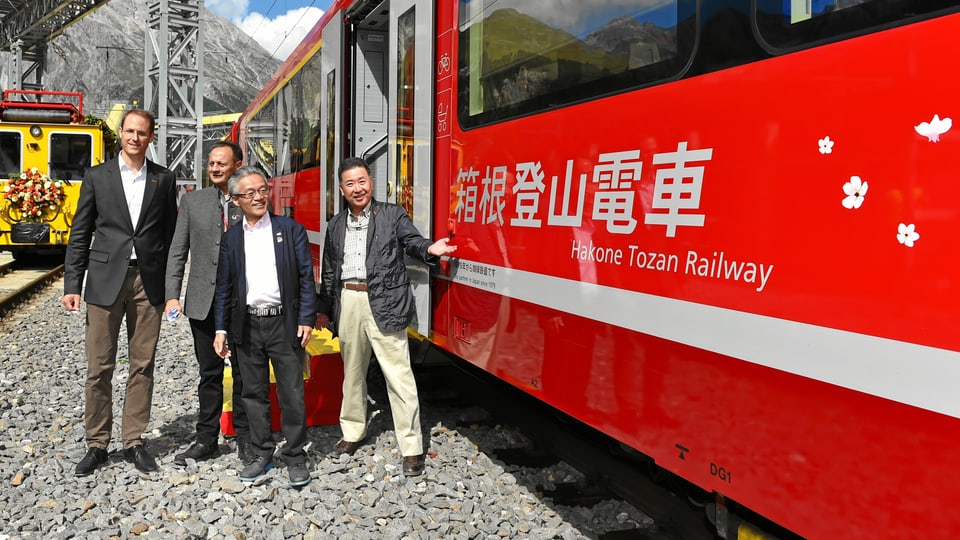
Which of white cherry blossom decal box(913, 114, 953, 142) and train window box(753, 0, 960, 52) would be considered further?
train window box(753, 0, 960, 52)

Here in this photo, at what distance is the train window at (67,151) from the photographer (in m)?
14.5

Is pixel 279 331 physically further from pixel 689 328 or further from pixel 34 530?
pixel 689 328

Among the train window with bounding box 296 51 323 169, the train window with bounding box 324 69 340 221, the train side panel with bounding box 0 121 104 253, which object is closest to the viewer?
the train window with bounding box 324 69 340 221

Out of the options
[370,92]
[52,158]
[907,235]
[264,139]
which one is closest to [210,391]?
[370,92]

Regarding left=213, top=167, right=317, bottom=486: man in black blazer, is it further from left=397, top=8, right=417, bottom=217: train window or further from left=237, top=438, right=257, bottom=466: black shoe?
left=397, top=8, right=417, bottom=217: train window

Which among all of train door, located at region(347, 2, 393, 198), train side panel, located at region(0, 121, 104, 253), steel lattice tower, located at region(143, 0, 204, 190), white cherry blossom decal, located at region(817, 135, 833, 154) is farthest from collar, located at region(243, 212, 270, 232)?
steel lattice tower, located at region(143, 0, 204, 190)

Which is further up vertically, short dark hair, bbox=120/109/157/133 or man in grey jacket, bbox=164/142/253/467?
short dark hair, bbox=120/109/157/133

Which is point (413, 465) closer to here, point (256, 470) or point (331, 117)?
point (256, 470)

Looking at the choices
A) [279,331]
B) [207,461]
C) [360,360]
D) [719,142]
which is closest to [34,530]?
[207,461]

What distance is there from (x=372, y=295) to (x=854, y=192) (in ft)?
9.84

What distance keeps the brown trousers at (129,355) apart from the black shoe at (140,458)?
3 cm

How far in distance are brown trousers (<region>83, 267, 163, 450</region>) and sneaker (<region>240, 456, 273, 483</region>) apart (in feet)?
2.29

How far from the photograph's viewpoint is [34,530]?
365cm

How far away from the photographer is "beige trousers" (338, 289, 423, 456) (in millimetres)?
4410
